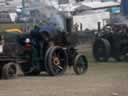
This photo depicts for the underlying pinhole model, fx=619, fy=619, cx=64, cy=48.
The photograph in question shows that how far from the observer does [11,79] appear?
17.1 meters

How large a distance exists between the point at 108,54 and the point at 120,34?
1.05 m

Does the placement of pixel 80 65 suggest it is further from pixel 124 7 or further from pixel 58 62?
pixel 124 7

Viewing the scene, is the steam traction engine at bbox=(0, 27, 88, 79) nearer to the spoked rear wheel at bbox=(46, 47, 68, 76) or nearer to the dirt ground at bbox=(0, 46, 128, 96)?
the spoked rear wheel at bbox=(46, 47, 68, 76)

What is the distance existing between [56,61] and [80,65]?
1.37m

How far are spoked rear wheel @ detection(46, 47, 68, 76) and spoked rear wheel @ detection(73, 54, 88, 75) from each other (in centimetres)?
56

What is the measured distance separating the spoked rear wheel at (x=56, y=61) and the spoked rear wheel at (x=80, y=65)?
1.82ft

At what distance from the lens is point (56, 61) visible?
1855cm

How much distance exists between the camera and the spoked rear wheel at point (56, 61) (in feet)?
59.5

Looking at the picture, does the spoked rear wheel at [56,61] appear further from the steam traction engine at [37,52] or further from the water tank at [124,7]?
the water tank at [124,7]

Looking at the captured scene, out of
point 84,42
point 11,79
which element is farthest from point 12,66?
point 84,42

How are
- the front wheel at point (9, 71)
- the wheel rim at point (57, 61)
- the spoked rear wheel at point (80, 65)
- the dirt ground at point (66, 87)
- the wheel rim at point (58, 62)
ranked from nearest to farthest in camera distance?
1. the dirt ground at point (66, 87)
2. the front wheel at point (9, 71)
3. the wheel rim at point (57, 61)
4. the wheel rim at point (58, 62)
5. the spoked rear wheel at point (80, 65)

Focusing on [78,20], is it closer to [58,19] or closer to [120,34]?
[120,34]

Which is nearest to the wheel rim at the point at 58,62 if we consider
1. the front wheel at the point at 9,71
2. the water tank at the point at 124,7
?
the front wheel at the point at 9,71

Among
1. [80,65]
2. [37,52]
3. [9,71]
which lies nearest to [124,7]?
[80,65]
